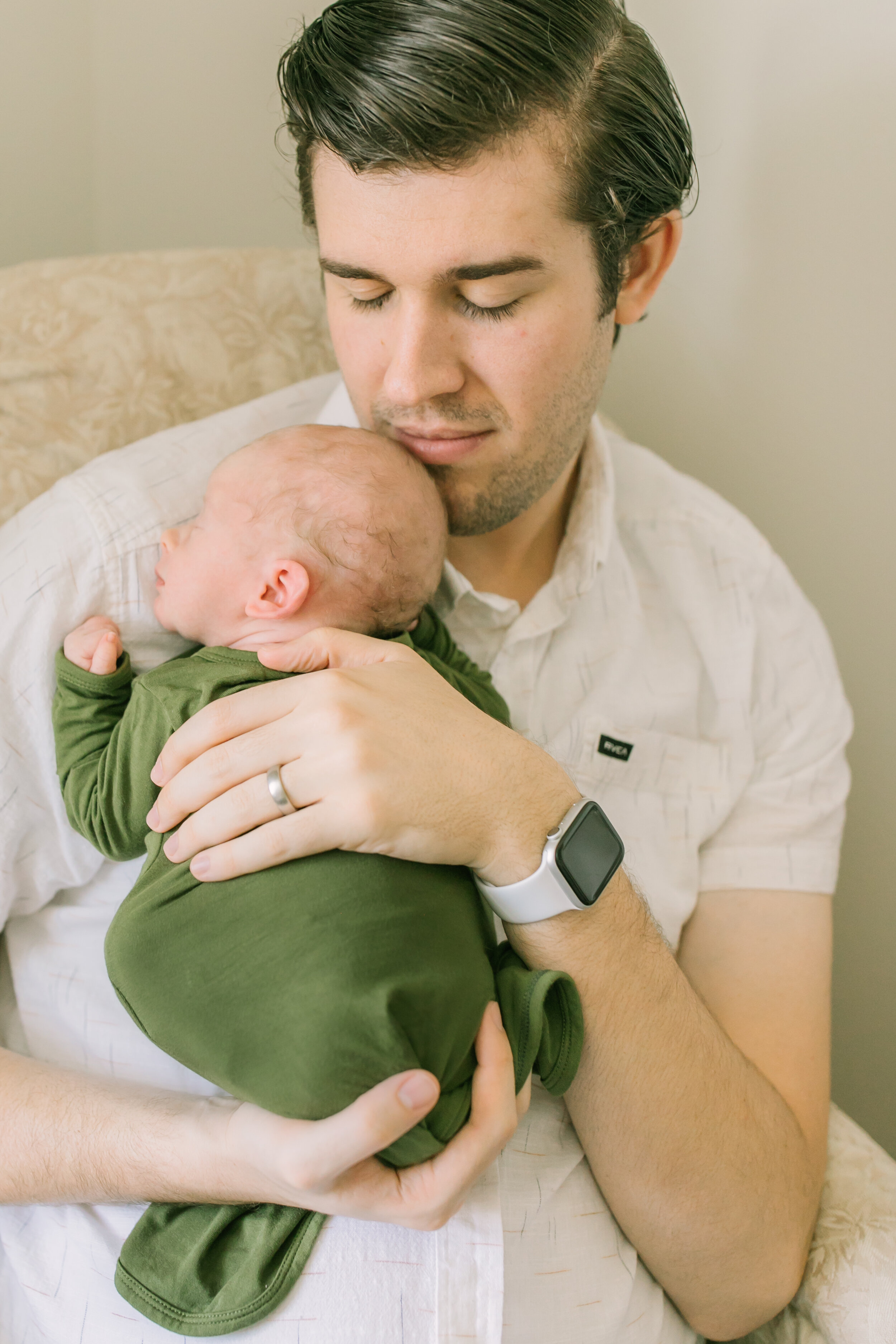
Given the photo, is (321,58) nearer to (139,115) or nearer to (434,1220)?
(139,115)

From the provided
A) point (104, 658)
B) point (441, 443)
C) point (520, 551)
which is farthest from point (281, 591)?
point (520, 551)

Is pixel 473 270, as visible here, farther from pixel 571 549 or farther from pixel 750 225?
pixel 750 225

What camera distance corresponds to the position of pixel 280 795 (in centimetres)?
96

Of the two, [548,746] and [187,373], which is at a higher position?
[187,373]

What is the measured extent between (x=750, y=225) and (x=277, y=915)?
1.44 meters

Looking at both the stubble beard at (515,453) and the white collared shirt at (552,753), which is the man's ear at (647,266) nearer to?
the stubble beard at (515,453)

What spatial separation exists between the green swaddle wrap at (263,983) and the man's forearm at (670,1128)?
2.0 inches

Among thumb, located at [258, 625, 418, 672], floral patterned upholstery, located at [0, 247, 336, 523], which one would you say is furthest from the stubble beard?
floral patterned upholstery, located at [0, 247, 336, 523]

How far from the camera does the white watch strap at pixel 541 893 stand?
3.48ft

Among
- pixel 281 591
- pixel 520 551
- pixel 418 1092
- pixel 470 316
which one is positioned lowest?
pixel 418 1092

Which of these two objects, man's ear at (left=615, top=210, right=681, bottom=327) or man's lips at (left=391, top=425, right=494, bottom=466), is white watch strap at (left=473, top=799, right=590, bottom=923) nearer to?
man's lips at (left=391, top=425, right=494, bottom=466)

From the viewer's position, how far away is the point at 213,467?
1289 millimetres

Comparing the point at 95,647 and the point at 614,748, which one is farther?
the point at 614,748

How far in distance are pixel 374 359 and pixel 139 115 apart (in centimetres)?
95
